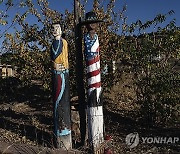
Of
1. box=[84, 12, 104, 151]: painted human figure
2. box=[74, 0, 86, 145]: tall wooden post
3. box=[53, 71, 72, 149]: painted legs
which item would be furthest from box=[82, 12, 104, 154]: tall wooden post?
box=[53, 71, 72, 149]: painted legs

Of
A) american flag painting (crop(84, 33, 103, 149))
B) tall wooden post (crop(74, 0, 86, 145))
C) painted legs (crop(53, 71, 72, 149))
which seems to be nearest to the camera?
american flag painting (crop(84, 33, 103, 149))

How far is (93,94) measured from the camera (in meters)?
5.75

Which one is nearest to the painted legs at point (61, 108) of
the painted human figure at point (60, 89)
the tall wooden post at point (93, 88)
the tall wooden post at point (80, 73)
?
the painted human figure at point (60, 89)

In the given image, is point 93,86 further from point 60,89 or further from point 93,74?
point 60,89

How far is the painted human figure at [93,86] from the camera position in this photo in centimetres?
566

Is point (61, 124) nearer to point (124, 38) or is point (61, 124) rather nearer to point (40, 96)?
point (124, 38)

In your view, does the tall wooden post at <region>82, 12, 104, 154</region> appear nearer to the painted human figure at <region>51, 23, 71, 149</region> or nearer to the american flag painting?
the american flag painting

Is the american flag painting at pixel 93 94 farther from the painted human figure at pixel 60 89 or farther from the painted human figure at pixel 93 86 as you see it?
the painted human figure at pixel 60 89

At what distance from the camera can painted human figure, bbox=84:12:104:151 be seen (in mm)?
5656

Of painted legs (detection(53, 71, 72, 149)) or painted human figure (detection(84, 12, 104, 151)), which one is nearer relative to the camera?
painted human figure (detection(84, 12, 104, 151))

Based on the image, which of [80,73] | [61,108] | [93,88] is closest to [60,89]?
[61,108]

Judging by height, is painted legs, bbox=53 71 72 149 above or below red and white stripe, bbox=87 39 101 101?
below

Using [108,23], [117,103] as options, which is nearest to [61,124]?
[108,23]

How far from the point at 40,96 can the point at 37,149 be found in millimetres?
7154
